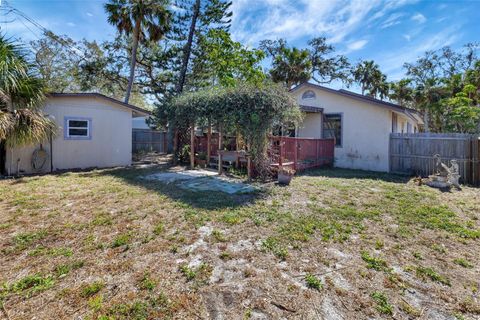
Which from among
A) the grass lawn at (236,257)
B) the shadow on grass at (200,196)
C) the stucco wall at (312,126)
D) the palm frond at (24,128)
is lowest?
the grass lawn at (236,257)

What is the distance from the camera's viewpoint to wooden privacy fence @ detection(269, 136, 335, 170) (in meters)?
8.27

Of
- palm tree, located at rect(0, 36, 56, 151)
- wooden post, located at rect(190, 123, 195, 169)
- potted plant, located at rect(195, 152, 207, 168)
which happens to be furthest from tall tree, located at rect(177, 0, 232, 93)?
palm tree, located at rect(0, 36, 56, 151)

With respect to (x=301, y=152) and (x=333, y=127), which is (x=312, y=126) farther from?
(x=301, y=152)

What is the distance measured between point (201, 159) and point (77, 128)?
4.89 meters

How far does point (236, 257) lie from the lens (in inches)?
124

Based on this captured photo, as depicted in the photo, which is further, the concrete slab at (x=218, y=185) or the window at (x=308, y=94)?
the window at (x=308, y=94)

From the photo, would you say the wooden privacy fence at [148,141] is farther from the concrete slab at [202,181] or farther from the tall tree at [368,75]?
the tall tree at [368,75]

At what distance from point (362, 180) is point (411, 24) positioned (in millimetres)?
6509

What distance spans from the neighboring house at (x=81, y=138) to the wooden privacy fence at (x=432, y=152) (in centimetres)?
1094

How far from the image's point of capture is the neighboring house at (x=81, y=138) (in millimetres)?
8891

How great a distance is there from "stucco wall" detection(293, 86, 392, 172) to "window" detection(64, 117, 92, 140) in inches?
397

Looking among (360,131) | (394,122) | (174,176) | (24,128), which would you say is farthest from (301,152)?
(24,128)

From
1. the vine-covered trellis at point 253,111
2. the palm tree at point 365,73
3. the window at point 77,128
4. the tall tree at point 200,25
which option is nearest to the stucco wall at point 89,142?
the window at point 77,128

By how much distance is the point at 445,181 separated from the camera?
735 centimetres
